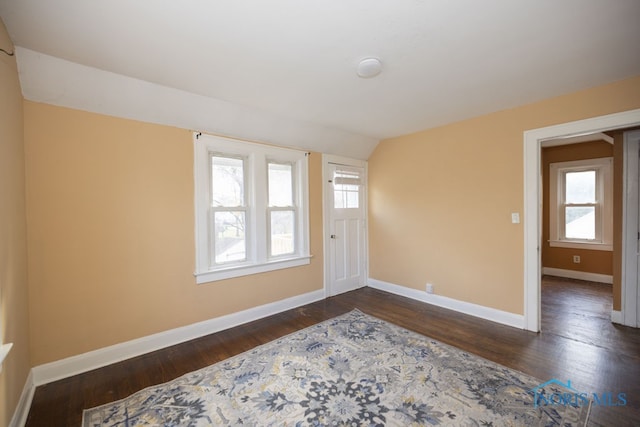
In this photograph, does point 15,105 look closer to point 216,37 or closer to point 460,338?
point 216,37

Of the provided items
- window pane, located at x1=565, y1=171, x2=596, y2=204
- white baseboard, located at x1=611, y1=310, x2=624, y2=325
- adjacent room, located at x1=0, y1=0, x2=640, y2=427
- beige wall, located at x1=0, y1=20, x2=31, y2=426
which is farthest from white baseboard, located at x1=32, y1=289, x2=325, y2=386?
window pane, located at x1=565, y1=171, x2=596, y2=204

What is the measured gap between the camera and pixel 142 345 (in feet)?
8.29

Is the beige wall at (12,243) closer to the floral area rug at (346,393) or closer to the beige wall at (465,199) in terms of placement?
the floral area rug at (346,393)

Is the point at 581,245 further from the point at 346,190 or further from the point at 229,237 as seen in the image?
the point at 229,237

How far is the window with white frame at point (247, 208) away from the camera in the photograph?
292 centimetres

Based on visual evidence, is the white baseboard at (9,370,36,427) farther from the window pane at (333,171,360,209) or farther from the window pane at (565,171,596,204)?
the window pane at (565,171,596,204)

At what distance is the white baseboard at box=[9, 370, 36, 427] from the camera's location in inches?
64.0

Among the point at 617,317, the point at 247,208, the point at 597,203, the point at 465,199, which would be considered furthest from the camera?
the point at 597,203

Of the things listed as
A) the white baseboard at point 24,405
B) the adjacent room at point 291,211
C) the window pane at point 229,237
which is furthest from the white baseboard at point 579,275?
the white baseboard at point 24,405

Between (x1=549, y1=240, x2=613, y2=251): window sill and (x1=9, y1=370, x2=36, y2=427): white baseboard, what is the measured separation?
7.34m

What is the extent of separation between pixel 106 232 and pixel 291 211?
2.08 meters

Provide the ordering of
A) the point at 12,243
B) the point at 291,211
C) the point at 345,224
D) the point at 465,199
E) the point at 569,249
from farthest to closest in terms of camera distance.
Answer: the point at 569,249
the point at 345,224
the point at 291,211
the point at 465,199
the point at 12,243

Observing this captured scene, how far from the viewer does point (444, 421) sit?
5.52ft

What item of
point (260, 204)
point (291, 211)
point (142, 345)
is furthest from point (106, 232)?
point (291, 211)
